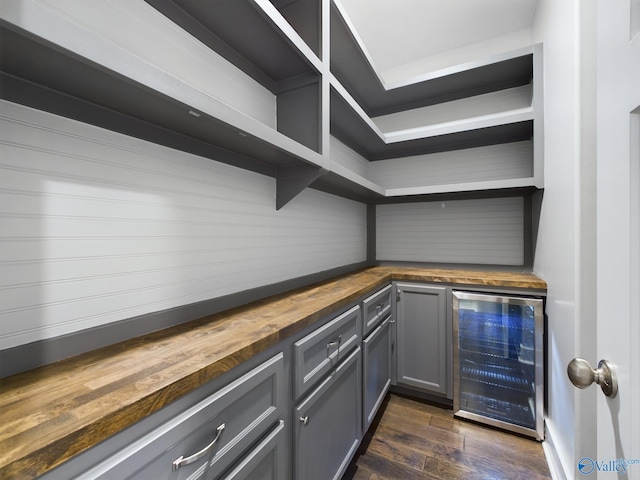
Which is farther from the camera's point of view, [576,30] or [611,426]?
[576,30]

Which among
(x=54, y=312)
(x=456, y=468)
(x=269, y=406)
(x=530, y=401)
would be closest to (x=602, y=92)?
(x=269, y=406)

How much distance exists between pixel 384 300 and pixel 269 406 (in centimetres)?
127

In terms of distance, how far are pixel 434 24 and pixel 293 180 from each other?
1884 mm

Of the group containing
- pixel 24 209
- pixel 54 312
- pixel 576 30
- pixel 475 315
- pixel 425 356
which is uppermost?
pixel 576 30

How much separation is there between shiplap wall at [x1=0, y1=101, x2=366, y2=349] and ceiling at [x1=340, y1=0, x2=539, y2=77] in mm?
1631

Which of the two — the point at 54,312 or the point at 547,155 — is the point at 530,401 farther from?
the point at 54,312

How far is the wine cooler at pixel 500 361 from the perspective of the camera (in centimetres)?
171

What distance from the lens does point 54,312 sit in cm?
73

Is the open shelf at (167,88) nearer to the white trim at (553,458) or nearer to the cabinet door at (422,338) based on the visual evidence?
the cabinet door at (422,338)

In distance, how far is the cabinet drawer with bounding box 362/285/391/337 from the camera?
1601 mm

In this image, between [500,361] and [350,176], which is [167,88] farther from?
[500,361]

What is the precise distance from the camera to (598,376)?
0.56 meters

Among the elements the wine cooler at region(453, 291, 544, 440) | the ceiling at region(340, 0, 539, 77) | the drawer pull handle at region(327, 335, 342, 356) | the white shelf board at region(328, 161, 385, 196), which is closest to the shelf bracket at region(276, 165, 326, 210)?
the white shelf board at region(328, 161, 385, 196)

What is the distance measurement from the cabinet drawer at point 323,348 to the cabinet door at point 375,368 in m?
0.25
